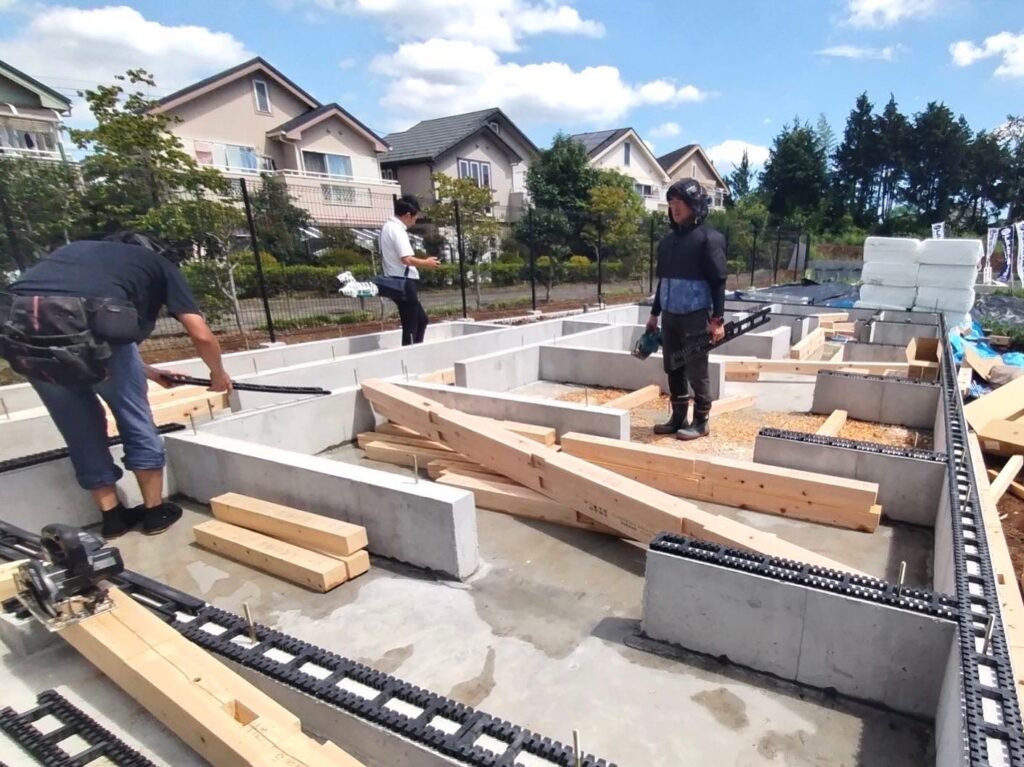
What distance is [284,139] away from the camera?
A: 70.5 ft

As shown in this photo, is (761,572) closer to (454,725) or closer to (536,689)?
(536,689)

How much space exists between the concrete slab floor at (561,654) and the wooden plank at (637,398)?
203 cm

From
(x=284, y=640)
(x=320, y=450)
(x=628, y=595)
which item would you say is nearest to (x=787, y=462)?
(x=628, y=595)

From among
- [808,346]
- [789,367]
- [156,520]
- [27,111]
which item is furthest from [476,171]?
[156,520]

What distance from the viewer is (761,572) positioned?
1.99 metres

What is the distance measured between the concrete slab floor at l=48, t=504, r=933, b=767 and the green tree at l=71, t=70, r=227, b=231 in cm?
612

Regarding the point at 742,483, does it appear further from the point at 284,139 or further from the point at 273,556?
the point at 284,139

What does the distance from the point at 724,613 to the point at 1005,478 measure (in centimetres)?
322

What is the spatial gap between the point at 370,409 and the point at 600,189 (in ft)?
66.1

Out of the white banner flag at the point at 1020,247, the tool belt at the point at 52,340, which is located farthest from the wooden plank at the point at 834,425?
the white banner flag at the point at 1020,247

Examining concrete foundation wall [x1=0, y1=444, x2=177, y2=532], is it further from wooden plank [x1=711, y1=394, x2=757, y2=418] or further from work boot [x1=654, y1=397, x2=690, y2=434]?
wooden plank [x1=711, y1=394, x2=757, y2=418]

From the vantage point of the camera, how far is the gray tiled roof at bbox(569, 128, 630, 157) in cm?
2977

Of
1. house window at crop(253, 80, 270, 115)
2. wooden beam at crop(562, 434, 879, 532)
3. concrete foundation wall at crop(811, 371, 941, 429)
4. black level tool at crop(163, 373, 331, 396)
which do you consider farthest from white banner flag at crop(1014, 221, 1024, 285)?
house window at crop(253, 80, 270, 115)

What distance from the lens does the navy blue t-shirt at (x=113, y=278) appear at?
262 cm
